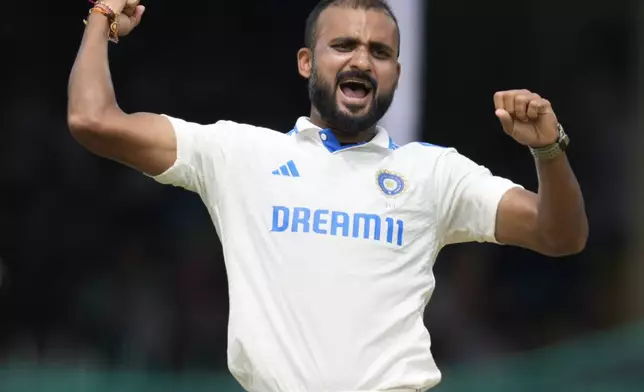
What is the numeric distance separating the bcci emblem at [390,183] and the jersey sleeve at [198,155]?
0.41 meters

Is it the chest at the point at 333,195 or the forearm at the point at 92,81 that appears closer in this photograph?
the forearm at the point at 92,81

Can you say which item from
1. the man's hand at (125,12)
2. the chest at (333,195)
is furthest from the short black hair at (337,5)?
the man's hand at (125,12)

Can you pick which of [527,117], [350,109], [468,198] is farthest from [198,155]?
[527,117]

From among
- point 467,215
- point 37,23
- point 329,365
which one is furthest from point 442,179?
point 37,23

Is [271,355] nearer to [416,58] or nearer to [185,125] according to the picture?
[185,125]

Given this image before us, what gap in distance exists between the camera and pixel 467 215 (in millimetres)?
3430

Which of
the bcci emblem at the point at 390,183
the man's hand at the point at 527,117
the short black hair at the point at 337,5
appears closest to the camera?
the man's hand at the point at 527,117

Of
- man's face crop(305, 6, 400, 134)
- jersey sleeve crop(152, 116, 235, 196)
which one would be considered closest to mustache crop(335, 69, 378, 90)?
man's face crop(305, 6, 400, 134)

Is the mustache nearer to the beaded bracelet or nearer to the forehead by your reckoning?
the forehead

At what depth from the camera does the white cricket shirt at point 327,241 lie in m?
3.16

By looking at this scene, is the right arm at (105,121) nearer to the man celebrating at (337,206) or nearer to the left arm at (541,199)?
the man celebrating at (337,206)

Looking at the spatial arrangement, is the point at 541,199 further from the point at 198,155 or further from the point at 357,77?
the point at 198,155

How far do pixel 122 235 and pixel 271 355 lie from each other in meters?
3.12

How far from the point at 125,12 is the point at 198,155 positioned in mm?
432
